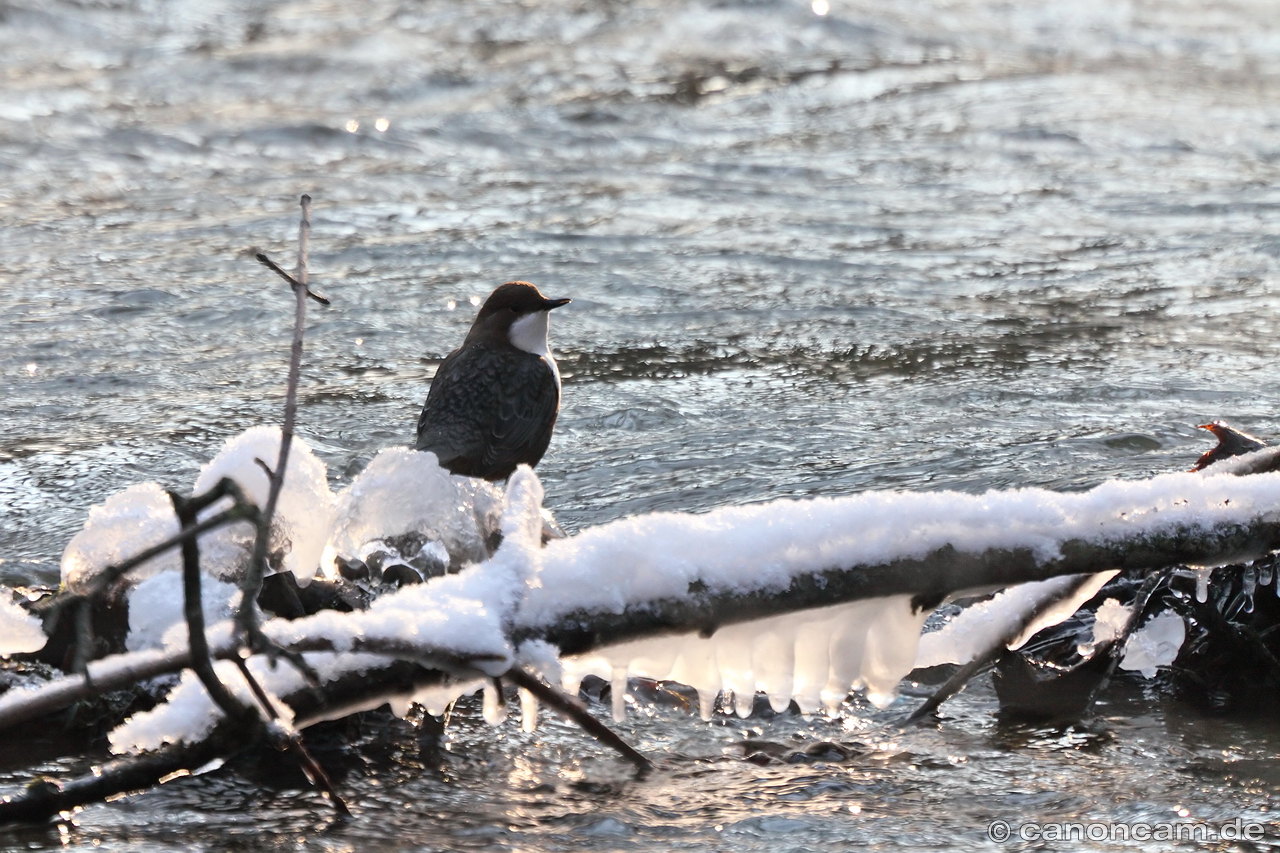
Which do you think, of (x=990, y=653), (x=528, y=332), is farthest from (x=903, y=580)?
(x=528, y=332)

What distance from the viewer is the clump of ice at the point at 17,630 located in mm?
2811

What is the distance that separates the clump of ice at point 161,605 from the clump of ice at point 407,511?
1.28 ft

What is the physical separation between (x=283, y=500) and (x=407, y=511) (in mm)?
521

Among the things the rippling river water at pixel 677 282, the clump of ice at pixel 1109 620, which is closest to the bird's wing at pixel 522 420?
the rippling river water at pixel 677 282

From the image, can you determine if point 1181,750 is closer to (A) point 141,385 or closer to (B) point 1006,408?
(B) point 1006,408

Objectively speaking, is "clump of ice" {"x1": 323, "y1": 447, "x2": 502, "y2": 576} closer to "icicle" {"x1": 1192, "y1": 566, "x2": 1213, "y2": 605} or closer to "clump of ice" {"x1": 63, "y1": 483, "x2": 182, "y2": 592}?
"clump of ice" {"x1": 63, "y1": 483, "x2": 182, "y2": 592}

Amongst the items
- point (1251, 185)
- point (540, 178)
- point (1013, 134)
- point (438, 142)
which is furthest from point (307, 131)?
point (1251, 185)

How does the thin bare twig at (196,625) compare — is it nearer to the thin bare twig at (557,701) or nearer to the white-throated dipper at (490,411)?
the thin bare twig at (557,701)

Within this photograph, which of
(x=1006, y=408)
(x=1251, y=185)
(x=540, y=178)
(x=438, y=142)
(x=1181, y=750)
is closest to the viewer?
(x=1181, y=750)

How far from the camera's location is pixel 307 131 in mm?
10992

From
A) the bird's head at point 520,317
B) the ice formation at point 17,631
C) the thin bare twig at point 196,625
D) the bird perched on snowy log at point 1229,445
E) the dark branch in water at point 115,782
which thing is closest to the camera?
the thin bare twig at point 196,625

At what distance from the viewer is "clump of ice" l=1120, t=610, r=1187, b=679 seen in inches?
127

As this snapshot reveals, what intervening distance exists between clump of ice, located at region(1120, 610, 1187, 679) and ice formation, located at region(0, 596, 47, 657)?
2.17 meters

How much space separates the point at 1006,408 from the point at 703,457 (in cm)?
124
